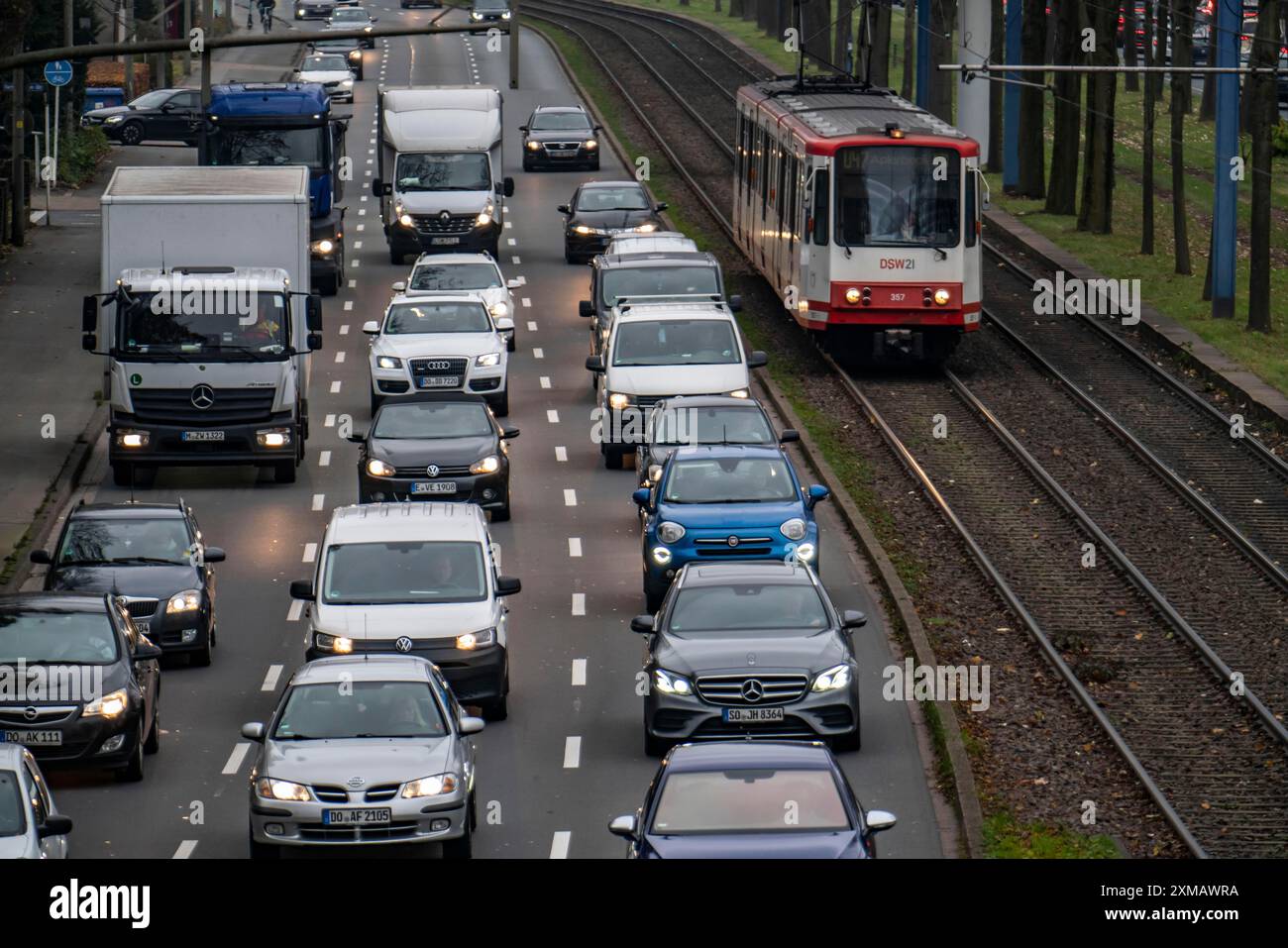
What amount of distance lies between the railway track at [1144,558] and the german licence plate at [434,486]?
595 centimetres

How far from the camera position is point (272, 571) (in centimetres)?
2592

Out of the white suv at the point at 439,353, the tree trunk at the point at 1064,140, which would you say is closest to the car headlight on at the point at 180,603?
the white suv at the point at 439,353

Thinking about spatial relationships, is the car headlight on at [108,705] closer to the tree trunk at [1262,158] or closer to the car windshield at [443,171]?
→ the tree trunk at [1262,158]

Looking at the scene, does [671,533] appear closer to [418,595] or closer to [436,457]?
[418,595]

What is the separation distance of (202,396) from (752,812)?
17.0 meters

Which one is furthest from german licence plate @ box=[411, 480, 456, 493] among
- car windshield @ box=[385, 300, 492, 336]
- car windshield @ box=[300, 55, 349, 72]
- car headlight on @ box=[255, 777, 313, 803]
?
car windshield @ box=[300, 55, 349, 72]

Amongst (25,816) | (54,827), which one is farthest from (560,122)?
(25,816)

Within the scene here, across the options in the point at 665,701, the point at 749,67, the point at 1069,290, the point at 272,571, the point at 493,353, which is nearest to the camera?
the point at 665,701

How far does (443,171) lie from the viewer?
4681 cm

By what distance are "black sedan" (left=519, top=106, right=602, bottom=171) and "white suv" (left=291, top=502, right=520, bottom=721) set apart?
40.1 metres

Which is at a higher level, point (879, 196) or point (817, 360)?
point (879, 196)

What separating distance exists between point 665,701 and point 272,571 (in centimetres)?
845
